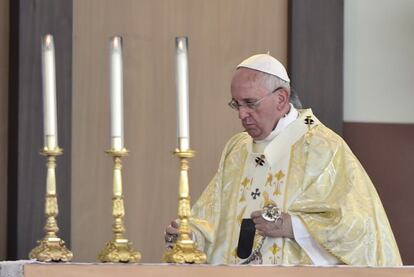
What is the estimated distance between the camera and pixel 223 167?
5.75 meters

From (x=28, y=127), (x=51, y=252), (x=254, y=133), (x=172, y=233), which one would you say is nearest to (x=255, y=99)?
(x=254, y=133)

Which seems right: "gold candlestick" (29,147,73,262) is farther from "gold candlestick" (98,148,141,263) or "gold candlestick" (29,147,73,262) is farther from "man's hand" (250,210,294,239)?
"man's hand" (250,210,294,239)

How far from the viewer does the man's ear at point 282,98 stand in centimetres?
547

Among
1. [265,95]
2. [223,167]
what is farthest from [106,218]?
[265,95]

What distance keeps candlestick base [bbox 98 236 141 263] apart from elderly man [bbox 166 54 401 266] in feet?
3.54

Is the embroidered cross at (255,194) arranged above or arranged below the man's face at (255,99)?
below

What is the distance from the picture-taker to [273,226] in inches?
201

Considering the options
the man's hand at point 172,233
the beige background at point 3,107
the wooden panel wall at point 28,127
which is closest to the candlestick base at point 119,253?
the man's hand at point 172,233

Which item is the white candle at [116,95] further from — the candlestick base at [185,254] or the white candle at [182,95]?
the candlestick base at [185,254]

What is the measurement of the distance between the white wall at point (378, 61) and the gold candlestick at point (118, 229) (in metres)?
3.37

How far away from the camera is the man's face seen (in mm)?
5387

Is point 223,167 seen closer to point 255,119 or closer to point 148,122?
point 255,119

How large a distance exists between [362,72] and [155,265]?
11.7ft

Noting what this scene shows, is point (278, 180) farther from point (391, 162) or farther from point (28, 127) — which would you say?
point (391, 162)
